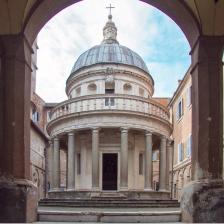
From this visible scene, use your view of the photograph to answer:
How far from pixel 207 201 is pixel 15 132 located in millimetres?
4198

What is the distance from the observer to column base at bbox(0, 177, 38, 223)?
343 inches

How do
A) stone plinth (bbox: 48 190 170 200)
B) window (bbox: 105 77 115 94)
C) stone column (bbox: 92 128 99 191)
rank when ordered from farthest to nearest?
window (bbox: 105 77 115 94)
stone column (bbox: 92 128 99 191)
stone plinth (bbox: 48 190 170 200)

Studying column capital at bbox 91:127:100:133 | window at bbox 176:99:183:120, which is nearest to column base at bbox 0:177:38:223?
column capital at bbox 91:127:100:133

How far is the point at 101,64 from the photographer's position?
3416 cm

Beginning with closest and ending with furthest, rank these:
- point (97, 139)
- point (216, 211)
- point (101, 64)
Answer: point (216, 211) → point (97, 139) → point (101, 64)

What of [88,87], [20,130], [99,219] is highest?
[88,87]

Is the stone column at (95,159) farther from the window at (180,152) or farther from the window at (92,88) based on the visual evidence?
the window at (180,152)

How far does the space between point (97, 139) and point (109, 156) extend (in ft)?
11.2

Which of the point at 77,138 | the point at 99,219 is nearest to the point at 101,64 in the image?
the point at 77,138

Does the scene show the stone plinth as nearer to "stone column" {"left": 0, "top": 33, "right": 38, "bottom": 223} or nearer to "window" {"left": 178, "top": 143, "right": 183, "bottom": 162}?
"window" {"left": 178, "top": 143, "right": 183, "bottom": 162}

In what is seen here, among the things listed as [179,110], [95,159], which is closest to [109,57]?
[179,110]

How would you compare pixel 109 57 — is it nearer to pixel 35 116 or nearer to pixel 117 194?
pixel 117 194

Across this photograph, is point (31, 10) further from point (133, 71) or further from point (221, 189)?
point (133, 71)

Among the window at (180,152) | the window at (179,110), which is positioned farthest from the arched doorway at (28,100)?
the window at (179,110)
